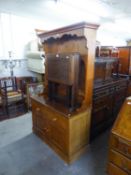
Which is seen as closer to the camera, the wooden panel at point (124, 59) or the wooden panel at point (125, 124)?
the wooden panel at point (125, 124)

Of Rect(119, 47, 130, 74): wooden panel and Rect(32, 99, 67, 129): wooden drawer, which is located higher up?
Rect(119, 47, 130, 74): wooden panel

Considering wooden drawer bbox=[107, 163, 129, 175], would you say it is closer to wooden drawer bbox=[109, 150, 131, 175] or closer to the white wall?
wooden drawer bbox=[109, 150, 131, 175]

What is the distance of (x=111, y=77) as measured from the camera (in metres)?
2.93

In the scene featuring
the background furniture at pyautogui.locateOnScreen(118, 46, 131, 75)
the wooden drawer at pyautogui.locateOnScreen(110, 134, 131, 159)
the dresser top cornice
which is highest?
the dresser top cornice

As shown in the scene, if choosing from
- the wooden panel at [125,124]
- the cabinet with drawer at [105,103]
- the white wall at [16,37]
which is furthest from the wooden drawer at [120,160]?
the white wall at [16,37]

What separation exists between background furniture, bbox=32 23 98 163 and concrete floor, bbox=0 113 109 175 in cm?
12

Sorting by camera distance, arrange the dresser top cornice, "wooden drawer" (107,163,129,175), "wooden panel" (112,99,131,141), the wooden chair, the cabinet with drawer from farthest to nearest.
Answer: the wooden chair, the cabinet with drawer, the dresser top cornice, "wooden drawer" (107,163,129,175), "wooden panel" (112,99,131,141)

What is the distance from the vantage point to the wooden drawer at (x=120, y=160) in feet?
4.34

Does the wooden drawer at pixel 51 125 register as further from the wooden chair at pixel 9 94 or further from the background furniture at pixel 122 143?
the wooden chair at pixel 9 94

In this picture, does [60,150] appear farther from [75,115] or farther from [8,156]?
[8,156]

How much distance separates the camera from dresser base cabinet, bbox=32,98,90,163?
1822 millimetres

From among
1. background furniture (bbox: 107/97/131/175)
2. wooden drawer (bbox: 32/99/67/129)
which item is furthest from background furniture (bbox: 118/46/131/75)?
wooden drawer (bbox: 32/99/67/129)

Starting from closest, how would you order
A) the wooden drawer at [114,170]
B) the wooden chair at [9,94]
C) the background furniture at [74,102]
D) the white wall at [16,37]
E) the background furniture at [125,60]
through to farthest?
the wooden drawer at [114,170]
the background furniture at [74,102]
the background furniture at [125,60]
the wooden chair at [9,94]
the white wall at [16,37]

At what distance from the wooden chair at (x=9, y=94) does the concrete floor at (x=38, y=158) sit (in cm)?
85
